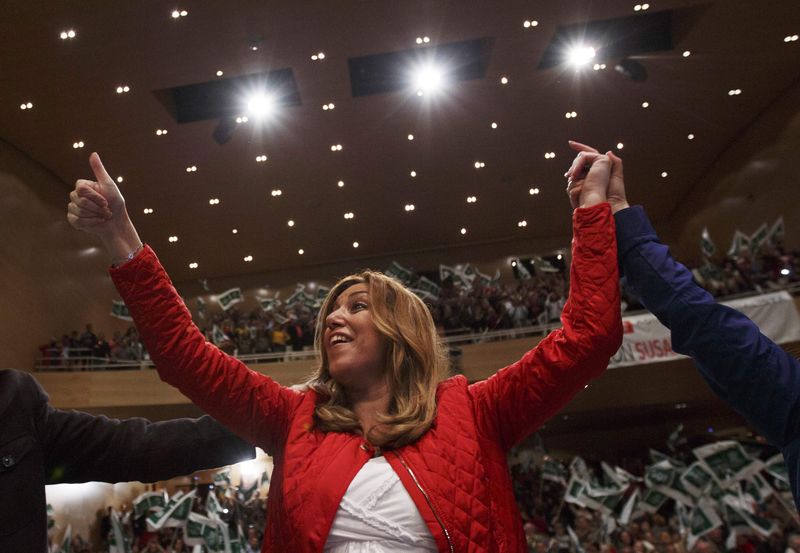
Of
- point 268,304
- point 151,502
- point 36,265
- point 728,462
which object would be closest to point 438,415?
point 728,462

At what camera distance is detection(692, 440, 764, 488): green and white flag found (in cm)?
637

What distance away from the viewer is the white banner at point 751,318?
32.9 feet

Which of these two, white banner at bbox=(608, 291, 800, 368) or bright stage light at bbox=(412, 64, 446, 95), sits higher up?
bright stage light at bbox=(412, 64, 446, 95)

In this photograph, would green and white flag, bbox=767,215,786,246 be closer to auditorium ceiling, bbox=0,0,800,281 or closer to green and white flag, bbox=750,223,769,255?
green and white flag, bbox=750,223,769,255

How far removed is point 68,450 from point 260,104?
11.6m

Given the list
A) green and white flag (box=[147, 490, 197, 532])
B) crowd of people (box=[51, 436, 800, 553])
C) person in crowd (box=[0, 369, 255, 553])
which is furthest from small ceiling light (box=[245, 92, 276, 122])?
person in crowd (box=[0, 369, 255, 553])

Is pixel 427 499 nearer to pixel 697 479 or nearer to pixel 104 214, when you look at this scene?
pixel 104 214

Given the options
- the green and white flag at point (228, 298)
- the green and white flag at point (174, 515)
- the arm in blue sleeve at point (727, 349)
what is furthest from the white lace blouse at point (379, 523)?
the green and white flag at point (228, 298)

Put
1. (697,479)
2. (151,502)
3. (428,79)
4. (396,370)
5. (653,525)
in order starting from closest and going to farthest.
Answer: (396,370), (697,479), (151,502), (653,525), (428,79)

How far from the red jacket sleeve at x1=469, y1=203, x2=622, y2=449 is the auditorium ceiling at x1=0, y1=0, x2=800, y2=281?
373 inches

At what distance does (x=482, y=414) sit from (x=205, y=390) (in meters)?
0.67

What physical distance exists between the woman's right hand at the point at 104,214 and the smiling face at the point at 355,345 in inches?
21.4

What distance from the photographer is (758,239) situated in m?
12.2

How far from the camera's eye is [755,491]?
6512 mm
